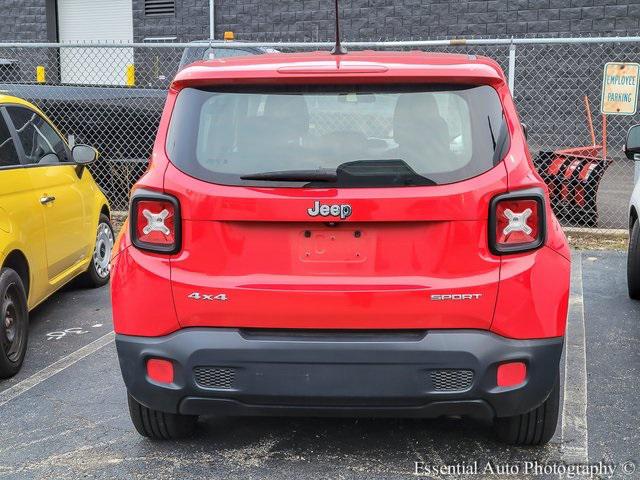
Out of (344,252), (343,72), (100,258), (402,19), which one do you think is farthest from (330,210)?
(402,19)

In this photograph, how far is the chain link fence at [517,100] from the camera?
927 centimetres

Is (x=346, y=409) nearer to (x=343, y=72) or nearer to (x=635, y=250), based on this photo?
(x=343, y=72)

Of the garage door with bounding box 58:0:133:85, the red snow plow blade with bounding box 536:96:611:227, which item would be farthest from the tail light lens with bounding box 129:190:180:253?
the garage door with bounding box 58:0:133:85

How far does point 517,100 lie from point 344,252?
497 inches

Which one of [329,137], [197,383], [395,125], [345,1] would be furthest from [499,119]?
[345,1]

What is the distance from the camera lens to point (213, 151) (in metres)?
3.36

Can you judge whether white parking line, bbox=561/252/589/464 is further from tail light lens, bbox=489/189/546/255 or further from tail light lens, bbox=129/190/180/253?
tail light lens, bbox=129/190/180/253

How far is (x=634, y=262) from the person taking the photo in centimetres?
636

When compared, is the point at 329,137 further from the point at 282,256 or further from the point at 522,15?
the point at 522,15

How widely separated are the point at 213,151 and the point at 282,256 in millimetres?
529

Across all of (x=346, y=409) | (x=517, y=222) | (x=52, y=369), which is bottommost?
(x=52, y=369)

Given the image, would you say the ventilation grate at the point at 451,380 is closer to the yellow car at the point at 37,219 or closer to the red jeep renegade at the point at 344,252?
the red jeep renegade at the point at 344,252

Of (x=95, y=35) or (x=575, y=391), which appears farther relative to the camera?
(x=95, y=35)

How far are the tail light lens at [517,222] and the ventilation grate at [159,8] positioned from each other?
616 inches
